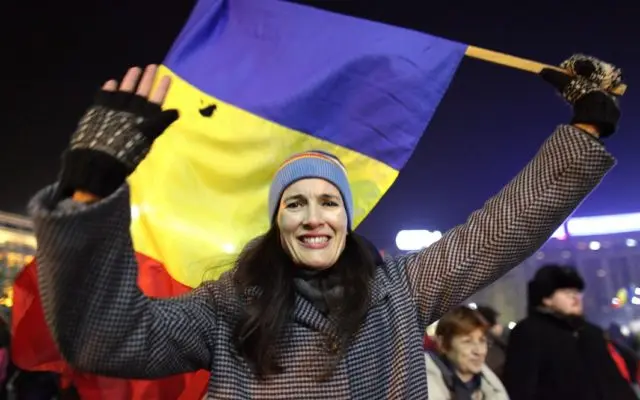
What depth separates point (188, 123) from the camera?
3.29 meters

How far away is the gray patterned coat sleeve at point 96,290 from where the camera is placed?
143 cm

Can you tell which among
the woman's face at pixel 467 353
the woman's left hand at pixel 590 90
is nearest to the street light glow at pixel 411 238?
the woman's face at pixel 467 353

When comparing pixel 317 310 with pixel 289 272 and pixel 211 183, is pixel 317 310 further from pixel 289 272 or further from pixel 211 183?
pixel 211 183

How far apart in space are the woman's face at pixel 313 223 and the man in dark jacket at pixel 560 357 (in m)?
2.50

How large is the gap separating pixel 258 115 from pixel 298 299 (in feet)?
5.02

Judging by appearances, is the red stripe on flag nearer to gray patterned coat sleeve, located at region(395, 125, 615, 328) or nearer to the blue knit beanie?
the blue knit beanie

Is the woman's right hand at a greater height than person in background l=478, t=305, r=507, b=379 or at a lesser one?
greater

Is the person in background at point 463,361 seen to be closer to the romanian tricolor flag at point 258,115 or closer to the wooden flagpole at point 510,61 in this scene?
the romanian tricolor flag at point 258,115

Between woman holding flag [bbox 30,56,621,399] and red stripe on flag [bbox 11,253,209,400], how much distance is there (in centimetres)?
70

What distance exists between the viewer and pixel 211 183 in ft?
10.3

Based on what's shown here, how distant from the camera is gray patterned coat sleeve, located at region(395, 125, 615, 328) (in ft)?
6.31

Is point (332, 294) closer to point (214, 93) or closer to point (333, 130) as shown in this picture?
point (333, 130)

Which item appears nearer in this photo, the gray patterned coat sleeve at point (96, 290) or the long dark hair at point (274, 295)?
the gray patterned coat sleeve at point (96, 290)

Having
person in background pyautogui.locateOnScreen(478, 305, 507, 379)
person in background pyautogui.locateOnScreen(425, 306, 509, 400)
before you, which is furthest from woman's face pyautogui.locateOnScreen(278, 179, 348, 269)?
person in background pyautogui.locateOnScreen(478, 305, 507, 379)
